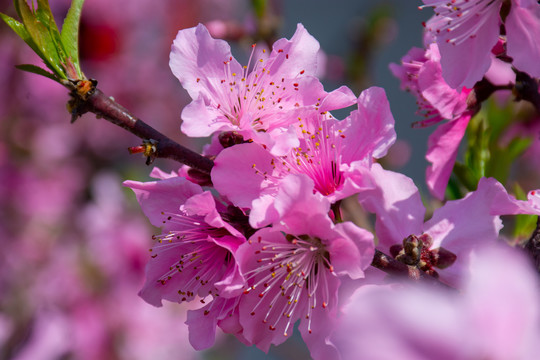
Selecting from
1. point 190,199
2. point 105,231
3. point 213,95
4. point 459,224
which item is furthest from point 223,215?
point 105,231

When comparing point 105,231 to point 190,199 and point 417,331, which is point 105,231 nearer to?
point 190,199

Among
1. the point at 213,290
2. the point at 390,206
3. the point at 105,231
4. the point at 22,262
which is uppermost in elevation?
the point at 390,206

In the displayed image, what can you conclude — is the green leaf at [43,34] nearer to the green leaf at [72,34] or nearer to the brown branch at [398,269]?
the green leaf at [72,34]

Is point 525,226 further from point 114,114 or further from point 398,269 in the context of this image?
point 114,114

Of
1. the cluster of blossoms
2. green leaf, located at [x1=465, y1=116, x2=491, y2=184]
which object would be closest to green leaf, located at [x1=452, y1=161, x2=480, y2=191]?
green leaf, located at [x1=465, y1=116, x2=491, y2=184]

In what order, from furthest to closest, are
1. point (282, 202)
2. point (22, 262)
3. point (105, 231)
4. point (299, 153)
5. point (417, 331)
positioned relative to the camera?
point (22, 262)
point (105, 231)
point (299, 153)
point (282, 202)
point (417, 331)

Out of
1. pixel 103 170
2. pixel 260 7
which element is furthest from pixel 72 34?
pixel 103 170

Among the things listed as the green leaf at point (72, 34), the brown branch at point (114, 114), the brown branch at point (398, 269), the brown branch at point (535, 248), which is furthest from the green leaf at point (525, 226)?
the green leaf at point (72, 34)
